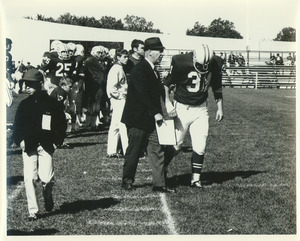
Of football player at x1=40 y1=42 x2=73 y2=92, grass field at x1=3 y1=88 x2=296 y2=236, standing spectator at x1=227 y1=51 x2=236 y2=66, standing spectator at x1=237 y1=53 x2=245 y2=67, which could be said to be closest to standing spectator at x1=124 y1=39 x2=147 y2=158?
grass field at x1=3 y1=88 x2=296 y2=236

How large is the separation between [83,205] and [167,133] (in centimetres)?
127

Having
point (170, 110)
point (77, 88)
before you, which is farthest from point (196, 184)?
point (77, 88)

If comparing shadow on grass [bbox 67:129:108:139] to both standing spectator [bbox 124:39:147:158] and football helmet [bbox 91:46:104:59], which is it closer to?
football helmet [bbox 91:46:104:59]

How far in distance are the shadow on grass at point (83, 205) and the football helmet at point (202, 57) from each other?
189cm

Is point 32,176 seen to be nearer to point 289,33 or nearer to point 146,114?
point 146,114

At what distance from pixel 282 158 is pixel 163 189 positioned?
2.85 meters

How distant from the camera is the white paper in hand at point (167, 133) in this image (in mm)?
6570

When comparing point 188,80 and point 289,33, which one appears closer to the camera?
point 188,80

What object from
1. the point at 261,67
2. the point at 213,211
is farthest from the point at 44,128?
the point at 261,67

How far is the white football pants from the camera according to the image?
6.94 m

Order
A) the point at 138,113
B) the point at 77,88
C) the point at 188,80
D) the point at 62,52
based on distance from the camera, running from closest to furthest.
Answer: the point at 138,113 → the point at 188,80 → the point at 62,52 → the point at 77,88

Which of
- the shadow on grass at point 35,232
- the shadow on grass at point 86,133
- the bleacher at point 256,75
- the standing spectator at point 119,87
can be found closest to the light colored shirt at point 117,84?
the standing spectator at point 119,87

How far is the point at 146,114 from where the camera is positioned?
6.77m
